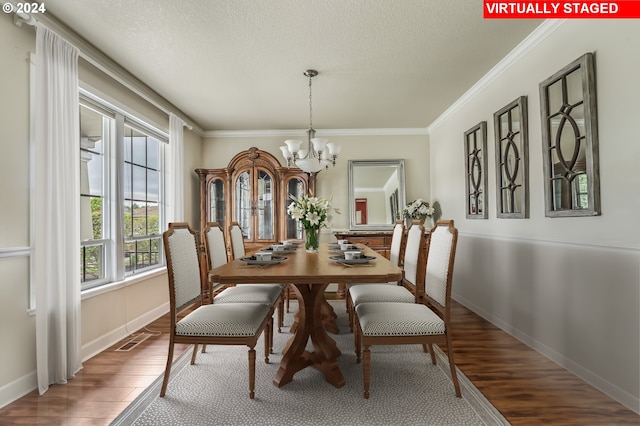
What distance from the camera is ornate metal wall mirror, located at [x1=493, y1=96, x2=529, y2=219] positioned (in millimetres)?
2709

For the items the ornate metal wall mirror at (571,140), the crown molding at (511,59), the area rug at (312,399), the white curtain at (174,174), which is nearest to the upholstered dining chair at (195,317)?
the area rug at (312,399)

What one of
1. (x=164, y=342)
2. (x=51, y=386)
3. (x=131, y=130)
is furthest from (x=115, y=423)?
(x=131, y=130)

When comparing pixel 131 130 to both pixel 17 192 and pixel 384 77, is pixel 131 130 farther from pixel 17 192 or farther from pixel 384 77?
pixel 384 77

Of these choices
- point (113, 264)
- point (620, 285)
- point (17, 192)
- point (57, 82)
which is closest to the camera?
point (620, 285)

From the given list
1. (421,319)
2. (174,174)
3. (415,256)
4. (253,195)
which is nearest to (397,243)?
(415,256)

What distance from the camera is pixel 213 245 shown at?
277cm

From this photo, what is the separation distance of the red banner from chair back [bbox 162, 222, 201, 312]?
7.97 feet

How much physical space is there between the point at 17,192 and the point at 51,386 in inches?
47.5

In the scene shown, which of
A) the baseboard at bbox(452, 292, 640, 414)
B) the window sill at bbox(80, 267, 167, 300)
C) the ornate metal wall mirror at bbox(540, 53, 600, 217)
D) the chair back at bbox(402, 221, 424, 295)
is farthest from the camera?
the window sill at bbox(80, 267, 167, 300)

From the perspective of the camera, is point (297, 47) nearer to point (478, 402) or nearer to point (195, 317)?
point (195, 317)

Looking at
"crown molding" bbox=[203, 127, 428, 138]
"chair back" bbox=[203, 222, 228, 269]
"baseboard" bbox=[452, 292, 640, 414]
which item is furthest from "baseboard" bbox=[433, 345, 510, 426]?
"crown molding" bbox=[203, 127, 428, 138]

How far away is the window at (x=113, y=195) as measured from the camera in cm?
281

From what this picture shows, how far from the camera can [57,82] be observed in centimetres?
221

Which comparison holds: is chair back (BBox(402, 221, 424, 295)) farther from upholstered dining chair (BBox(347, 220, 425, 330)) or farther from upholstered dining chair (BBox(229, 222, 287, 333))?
upholstered dining chair (BBox(229, 222, 287, 333))
